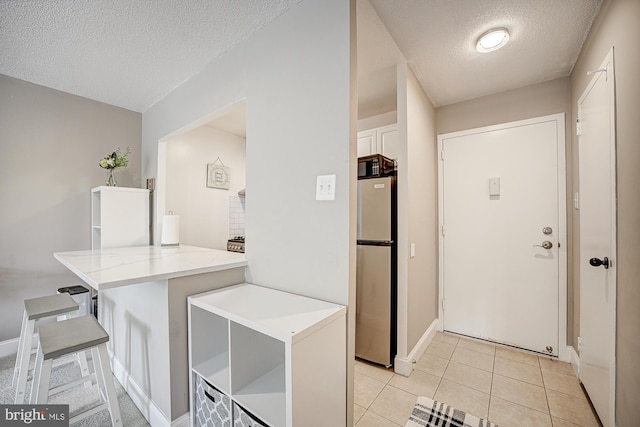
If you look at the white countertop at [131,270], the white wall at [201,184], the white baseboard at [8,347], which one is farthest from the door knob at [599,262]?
the white baseboard at [8,347]

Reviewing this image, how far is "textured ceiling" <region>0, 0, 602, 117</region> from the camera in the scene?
154 cm

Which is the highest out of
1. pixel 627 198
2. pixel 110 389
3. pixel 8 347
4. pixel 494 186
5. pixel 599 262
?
pixel 494 186

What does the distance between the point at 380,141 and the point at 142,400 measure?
9.59 feet

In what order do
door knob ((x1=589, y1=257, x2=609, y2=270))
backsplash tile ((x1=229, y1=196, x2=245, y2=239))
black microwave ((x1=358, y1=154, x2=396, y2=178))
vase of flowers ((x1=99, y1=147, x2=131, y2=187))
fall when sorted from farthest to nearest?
backsplash tile ((x1=229, y1=196, x2=245, y2=239)) < vase of flowers ((x1=99, y1=147, x2=131, y2=187)) < black microwave ((x1=358, y1=154, x2=396, y2=178)) < door knob ((x1=589, y1=257, x2=609, y2=270))

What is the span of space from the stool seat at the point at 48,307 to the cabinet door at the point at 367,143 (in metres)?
2.81

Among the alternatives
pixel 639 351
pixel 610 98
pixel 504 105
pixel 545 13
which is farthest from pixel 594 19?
pixel 639 351

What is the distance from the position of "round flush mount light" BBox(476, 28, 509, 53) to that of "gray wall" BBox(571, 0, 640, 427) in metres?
0.48

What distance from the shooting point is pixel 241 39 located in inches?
72.1

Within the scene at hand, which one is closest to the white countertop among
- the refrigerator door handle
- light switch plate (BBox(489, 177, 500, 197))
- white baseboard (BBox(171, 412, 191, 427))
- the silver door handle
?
white baseboard (BBox(171, 412, 191, 427))

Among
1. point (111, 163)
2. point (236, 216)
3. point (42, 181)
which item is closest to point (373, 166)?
point (236, 216)

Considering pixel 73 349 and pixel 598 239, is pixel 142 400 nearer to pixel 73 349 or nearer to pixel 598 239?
pixel 73 349

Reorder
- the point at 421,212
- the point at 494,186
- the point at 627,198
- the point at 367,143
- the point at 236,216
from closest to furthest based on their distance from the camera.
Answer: the point at 627,198 → the point at 421,212 → the point at 494,186 → the point at 367,143 → the point at 236,216

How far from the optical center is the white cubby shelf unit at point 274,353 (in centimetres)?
99

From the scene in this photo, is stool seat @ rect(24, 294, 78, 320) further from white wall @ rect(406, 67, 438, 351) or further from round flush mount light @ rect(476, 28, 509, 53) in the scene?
round flush mount light @ rect(476, 28, 509, 53)
